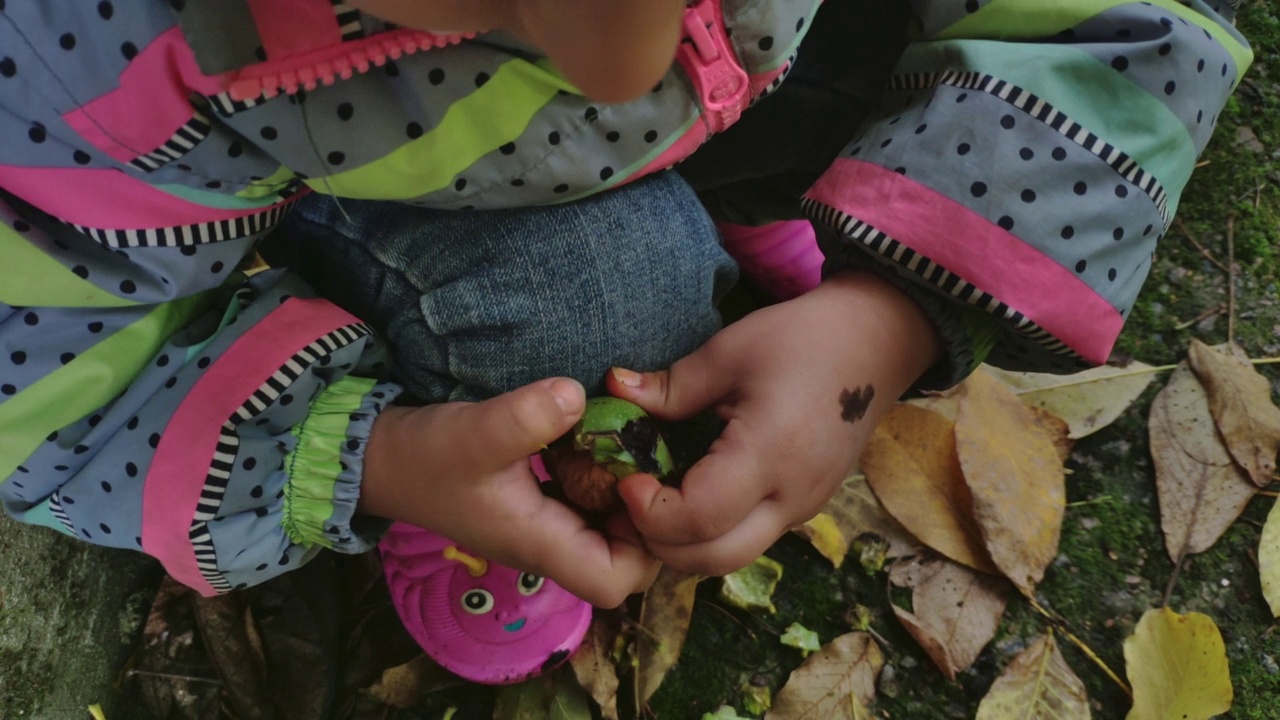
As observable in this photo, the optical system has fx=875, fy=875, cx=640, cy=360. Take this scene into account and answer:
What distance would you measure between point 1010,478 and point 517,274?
2.09 feet

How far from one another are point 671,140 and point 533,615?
538 mm

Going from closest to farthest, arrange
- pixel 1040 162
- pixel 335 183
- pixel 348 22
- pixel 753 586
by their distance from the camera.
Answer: pixel 348 22 < pixel 335 183 < pixel 1040 162 < pixel 753 586

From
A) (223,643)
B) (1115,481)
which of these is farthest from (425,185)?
(1115,481)

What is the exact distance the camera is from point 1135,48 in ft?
2.54

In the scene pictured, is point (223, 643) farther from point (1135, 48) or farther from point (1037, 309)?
point (1135, 48)

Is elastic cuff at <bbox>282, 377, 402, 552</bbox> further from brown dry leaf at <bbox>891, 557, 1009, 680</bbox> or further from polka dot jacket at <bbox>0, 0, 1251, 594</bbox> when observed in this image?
brown dry leaf at <bbox>891, 557, 1009, 680</bbox>

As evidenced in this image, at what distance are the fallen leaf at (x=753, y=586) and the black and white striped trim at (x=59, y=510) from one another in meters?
0.66

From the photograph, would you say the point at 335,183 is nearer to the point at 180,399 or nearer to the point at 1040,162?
the point at 180,399

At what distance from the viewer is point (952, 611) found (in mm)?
1002

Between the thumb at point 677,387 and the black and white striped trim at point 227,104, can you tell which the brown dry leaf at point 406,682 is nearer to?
the thumb at point 677,387

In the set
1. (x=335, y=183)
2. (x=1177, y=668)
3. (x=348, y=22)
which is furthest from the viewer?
(x=1177, y=668)

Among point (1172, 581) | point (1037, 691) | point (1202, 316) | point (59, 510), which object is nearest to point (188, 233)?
point (59, 510)

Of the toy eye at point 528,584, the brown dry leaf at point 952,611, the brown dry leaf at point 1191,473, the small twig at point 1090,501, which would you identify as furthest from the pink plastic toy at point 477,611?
the brown dry leaf at point 1191,473

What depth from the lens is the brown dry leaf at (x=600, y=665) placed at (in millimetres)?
960
